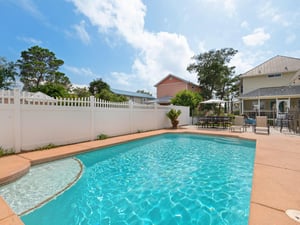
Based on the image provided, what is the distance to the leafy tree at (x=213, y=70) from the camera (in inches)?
923

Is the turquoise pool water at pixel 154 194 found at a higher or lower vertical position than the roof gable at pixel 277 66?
lower

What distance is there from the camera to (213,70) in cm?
2353

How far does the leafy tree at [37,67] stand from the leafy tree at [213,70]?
2401cm

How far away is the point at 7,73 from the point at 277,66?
37.0 meters

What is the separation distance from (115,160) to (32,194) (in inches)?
97.1

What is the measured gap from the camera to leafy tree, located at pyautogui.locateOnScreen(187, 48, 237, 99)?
2345 centimetres

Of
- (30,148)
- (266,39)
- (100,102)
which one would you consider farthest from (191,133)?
(266,39)

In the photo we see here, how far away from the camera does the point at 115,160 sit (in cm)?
513

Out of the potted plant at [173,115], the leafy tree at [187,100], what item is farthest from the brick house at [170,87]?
the potted plant at [173,115]

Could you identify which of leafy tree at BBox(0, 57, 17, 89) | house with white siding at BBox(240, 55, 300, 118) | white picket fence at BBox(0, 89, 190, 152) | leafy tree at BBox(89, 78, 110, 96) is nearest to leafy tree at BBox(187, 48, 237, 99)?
house with white siding at BBox(240, 55, 300, 118)

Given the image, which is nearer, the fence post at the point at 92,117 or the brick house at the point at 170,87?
the fence post at the point at 92,117

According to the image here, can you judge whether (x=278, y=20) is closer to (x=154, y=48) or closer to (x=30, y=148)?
(x=154, y=48)

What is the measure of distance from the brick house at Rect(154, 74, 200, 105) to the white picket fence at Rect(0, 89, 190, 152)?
15827 mm

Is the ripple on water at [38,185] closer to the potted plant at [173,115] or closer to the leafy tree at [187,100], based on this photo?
the potted plant at [173,115]
